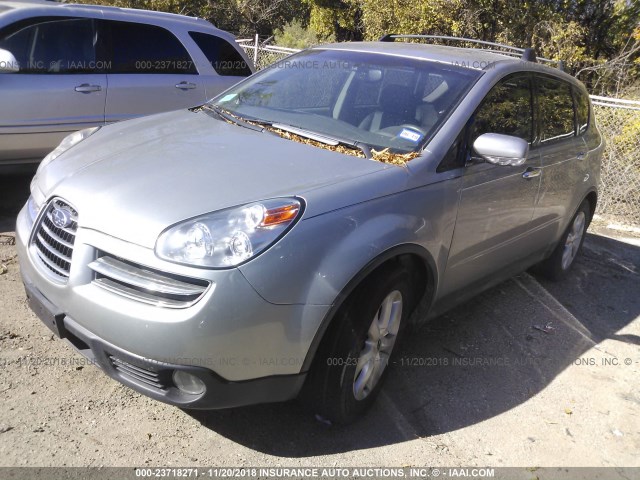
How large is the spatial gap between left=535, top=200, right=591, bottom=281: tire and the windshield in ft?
7.06

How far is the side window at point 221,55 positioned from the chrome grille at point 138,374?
4.61 metres

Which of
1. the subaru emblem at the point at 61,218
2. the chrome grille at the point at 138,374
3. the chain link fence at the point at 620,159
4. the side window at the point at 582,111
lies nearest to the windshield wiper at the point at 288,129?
the subaru emblem at the point at 61,218

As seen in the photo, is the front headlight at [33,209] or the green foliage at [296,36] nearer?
the front headlight at [33,209]

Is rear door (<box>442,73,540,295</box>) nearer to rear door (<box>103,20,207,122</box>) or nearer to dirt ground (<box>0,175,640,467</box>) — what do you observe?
dirt ground (<box>0,175,640,467</box>)

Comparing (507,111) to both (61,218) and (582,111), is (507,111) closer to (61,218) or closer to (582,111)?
(582,111)

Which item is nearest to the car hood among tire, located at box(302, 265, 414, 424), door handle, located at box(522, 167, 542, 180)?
tire, located at box(302, 265, 414, 424)

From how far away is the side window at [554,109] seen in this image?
14.6 feet

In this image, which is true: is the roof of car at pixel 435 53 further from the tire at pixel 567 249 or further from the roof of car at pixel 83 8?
the roof of car at pixel 83 8

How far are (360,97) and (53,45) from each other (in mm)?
3267

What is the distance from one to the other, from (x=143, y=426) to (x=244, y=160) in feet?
4.49

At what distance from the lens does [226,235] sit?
249 cm

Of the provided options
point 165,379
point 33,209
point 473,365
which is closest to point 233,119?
point 33,209

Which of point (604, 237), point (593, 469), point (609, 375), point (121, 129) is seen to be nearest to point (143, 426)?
point (121, 129)

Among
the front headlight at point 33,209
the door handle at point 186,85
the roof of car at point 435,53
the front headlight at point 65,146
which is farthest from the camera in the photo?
the door handle at point 186,85
